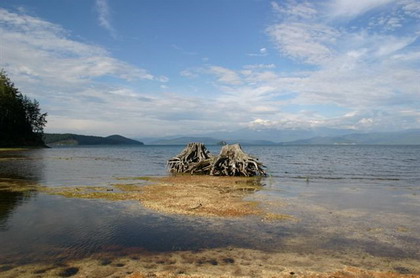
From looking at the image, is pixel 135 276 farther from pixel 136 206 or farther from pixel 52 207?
pixel 52 207

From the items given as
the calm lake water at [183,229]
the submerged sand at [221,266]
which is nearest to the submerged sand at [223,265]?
the submerged sand at [221,266]

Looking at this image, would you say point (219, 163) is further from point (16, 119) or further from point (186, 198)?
point (16, 119)

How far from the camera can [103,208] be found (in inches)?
580

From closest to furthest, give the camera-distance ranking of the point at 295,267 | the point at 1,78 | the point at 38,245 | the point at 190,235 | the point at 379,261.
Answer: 1. the point at 295,267
2. the point at 379,261
3. the point at 38,245
4. the point at 190,235
5. the point at 1,78

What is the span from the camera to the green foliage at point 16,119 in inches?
3713

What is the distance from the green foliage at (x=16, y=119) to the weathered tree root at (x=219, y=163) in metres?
77.6

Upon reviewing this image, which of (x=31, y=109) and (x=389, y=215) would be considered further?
(x=31, y=109)

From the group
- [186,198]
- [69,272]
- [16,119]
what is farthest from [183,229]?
[16,119]

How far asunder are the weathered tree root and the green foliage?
3056 inches

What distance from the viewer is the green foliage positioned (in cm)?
9431

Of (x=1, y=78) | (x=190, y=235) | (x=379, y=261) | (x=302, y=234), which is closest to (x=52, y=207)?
(x=190, y=235)

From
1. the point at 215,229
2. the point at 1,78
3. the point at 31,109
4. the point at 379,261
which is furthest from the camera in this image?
the point at 31,109

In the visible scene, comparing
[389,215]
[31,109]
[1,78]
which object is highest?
[1,78]

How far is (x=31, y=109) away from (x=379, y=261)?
132140 mm
